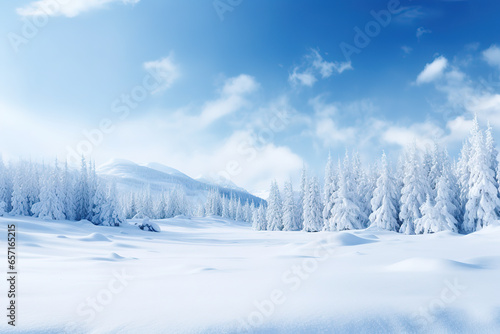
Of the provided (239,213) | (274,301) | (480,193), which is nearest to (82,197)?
(274,301)

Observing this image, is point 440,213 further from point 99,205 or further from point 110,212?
point 99,205

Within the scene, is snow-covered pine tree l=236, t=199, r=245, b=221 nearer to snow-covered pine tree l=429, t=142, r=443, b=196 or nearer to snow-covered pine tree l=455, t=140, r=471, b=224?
snow-covered pine tree l=429, t=142, r=443, b=196

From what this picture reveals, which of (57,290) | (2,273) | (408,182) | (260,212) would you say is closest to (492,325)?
(57,290)

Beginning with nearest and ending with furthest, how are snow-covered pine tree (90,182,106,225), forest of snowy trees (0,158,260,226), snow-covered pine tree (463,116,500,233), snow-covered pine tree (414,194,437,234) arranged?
1. snow-covered pine tree (463,116,500,233)
2. snow-covered pine tree (414,194,437,234)
3. snow-covered pine tree (90,182,106,225)
4. forest of snowy trees (0,158,260,226)

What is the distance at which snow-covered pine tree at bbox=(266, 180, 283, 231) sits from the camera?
6431cm

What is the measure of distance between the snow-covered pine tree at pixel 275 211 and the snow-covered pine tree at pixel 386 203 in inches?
1088

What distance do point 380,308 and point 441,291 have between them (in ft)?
6.05

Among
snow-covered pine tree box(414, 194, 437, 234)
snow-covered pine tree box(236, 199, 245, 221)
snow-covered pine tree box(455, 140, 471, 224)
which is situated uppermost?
snow-covered pine tree box(455, 140, 471, 224)

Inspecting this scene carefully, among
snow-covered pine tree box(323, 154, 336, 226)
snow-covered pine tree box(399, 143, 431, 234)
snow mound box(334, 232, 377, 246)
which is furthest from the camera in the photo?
snow-covered pine tree box(323, 154, 336, 226)

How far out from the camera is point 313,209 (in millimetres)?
52031

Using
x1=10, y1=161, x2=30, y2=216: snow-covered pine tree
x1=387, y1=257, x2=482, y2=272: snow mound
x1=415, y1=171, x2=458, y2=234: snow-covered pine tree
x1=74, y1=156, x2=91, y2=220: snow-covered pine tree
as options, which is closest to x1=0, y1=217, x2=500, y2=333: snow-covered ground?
x1=387, y1=257, x2=482, y2=272: snow mound

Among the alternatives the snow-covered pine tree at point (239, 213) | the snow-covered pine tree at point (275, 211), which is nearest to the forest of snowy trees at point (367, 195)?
the snow-covered pine tree at point (275, 211)

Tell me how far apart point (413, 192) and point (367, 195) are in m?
10.8

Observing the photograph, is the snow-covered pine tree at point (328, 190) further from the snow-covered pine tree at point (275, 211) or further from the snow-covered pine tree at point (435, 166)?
the snow-covered pine tree at point (275, 211)
